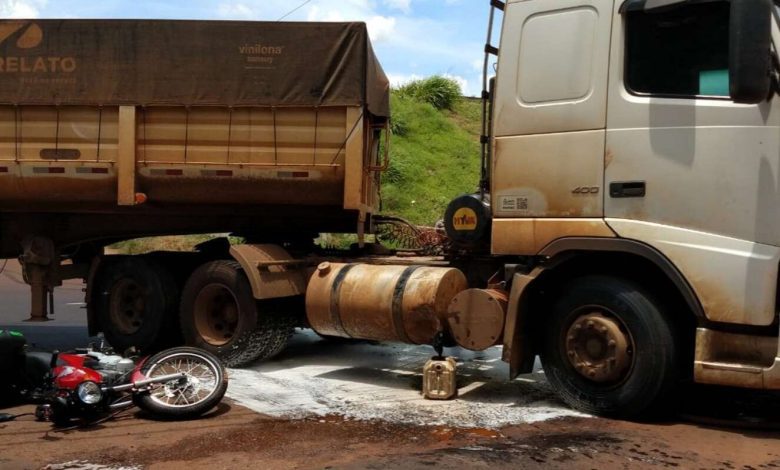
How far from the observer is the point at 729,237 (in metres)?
4.87

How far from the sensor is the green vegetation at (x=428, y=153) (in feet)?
67.3

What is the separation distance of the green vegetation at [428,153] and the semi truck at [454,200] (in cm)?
934

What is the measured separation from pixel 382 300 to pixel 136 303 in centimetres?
299

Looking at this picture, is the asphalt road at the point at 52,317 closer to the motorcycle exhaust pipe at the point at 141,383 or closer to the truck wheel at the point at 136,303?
the truck wheel at the point at 136,303

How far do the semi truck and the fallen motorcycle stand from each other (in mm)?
1291

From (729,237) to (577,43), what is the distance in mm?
1707

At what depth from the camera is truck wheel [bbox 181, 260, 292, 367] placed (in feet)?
23.4

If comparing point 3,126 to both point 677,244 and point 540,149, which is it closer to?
point 540,149

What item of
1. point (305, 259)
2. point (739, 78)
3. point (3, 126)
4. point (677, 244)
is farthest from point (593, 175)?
point (3, 126)

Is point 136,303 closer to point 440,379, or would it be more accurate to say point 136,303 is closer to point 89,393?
point 89,393

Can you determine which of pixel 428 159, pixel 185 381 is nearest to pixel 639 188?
pixel 185 381

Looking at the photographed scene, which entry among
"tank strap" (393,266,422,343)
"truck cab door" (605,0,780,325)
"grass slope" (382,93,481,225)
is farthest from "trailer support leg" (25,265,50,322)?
"grass slope" (382,93,481,225)

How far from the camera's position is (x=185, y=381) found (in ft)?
18.4

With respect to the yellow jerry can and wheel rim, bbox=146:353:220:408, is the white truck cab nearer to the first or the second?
the yellow jerry can
